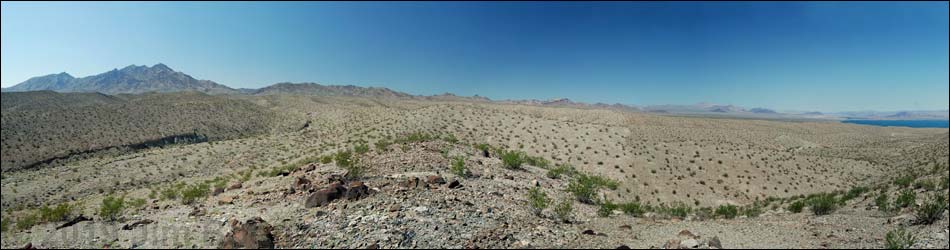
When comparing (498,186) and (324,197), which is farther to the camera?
(498,186)

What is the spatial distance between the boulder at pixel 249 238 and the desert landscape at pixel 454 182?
5 centimetres

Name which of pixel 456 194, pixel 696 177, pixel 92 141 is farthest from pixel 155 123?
pixel 696 177

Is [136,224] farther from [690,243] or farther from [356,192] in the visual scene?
[690,243]

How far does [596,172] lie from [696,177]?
6791mm

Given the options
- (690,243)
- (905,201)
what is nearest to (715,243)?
(690,243)

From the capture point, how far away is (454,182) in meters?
12.7

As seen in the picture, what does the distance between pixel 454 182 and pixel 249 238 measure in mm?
6482

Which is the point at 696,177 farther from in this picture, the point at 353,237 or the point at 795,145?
the point at 353,237

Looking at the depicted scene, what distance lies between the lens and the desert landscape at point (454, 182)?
28.0 feet

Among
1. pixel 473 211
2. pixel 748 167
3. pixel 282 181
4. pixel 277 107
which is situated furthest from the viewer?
pixel 277 107

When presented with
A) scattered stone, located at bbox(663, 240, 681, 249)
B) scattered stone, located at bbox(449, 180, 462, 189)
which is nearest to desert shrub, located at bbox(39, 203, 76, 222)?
scattered stone, located at bbox(449, 180, 462, 189)

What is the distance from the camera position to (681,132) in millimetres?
40469

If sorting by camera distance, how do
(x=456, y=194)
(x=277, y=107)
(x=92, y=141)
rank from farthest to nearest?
(x=277, y=107) < (x=92, y=141) < (x=456, y=194)

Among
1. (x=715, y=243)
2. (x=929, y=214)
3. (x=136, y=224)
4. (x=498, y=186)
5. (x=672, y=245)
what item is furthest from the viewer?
(x=498, y=186)
